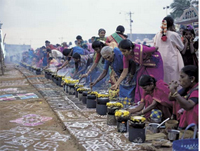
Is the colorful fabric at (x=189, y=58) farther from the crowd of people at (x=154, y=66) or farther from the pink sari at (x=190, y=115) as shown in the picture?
the pink sari at (x=190, y=115)

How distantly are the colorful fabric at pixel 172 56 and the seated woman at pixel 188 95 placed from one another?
148cm

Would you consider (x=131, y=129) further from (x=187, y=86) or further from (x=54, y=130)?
(x=54, y=130)

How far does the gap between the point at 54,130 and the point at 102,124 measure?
837 millimetres

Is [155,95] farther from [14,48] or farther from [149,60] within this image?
[14,48]

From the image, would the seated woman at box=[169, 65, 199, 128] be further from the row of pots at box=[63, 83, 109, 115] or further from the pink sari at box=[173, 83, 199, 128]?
the row of pots at box=[63, 83, 109, 115]

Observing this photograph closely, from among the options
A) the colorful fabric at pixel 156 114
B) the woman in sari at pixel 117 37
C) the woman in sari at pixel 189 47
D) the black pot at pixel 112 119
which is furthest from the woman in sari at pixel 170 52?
the woman in sari at pixel 117 37

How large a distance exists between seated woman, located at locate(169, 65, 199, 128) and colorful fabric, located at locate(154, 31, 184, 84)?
58.3 inches

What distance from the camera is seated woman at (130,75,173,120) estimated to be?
3.97 metres

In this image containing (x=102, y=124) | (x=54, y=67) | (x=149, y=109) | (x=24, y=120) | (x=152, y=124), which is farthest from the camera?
(x=54, y=67)

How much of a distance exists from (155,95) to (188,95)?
810 millimetres

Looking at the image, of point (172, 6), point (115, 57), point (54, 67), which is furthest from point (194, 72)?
point (172, 6)

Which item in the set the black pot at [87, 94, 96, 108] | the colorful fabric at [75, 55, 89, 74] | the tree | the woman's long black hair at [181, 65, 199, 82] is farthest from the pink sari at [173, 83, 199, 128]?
the tree

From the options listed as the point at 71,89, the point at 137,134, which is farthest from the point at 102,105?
the point at 71,89

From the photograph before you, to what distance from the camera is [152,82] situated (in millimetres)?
4043
